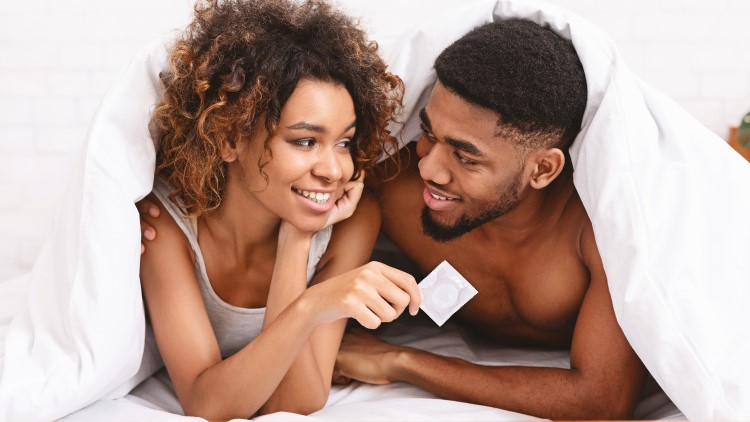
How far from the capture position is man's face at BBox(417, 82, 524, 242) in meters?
1.55

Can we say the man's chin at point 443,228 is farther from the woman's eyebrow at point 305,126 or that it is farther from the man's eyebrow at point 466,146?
the woman's eyebrow at point 305,126

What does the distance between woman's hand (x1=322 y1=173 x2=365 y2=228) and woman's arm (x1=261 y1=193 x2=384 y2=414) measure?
0.24ft

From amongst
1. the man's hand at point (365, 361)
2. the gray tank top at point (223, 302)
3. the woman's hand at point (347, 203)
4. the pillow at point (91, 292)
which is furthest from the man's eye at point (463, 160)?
the pillow at point (91, 292)

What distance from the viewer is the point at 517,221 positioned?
175 cm

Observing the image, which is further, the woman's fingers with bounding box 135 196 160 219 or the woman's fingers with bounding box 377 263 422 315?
the woman's fingers with bounding box 135 196 160 219

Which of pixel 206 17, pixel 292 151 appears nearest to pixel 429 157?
pixel 292 151

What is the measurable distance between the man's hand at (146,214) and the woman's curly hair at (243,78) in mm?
54

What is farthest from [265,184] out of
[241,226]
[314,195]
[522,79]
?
[522,79]

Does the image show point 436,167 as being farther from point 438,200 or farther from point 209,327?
point 209,327

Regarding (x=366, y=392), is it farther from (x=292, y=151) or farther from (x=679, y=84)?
(x=679, y=84)

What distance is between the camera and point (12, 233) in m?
2.88

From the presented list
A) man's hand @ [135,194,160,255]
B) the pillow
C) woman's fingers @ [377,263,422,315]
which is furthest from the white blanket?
woman's fingers @ [377,263,422,315]

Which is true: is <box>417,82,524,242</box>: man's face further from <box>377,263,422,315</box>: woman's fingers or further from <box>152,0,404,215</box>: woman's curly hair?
<box>377,263,422,315</box>: woman's fingers

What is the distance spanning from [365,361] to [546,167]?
55 cm
